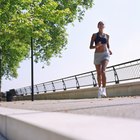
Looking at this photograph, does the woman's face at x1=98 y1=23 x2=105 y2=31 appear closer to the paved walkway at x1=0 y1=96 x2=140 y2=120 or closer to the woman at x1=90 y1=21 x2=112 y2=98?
the woman at x1=90 y1=21 x2=112 y2=98

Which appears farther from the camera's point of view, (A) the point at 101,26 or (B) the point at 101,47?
(B) the point at 101,47

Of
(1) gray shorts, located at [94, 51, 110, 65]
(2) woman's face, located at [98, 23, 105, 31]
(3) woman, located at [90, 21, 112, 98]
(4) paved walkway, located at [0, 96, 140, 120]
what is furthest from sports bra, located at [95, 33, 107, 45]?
(4) paved walkway, located at [0, 96, 140, 120]

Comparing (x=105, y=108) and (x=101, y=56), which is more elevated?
(x=101, y=56)

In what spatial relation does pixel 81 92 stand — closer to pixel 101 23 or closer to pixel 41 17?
pixel 41 17

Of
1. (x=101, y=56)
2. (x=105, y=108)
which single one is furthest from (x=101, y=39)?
(x=105, y=108)

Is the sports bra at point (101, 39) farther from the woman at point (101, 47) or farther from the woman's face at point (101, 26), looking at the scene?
the woman's face at point (101, 26)

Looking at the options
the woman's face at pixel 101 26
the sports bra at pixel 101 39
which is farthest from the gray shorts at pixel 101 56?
the woman's face at pixel 101 26

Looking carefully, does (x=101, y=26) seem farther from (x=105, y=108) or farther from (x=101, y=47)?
(x=105, y=108)

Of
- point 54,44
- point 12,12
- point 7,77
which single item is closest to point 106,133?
point 12,12

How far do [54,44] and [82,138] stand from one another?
1338 inches

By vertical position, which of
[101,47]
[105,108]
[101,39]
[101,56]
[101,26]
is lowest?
[105,108]

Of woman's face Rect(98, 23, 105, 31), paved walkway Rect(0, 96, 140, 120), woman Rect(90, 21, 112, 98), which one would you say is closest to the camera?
paved walkway Rect(0, 96, 140, 120)

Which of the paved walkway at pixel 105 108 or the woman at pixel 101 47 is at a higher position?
the woman at pixel 101 47

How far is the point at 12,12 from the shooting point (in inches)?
755
